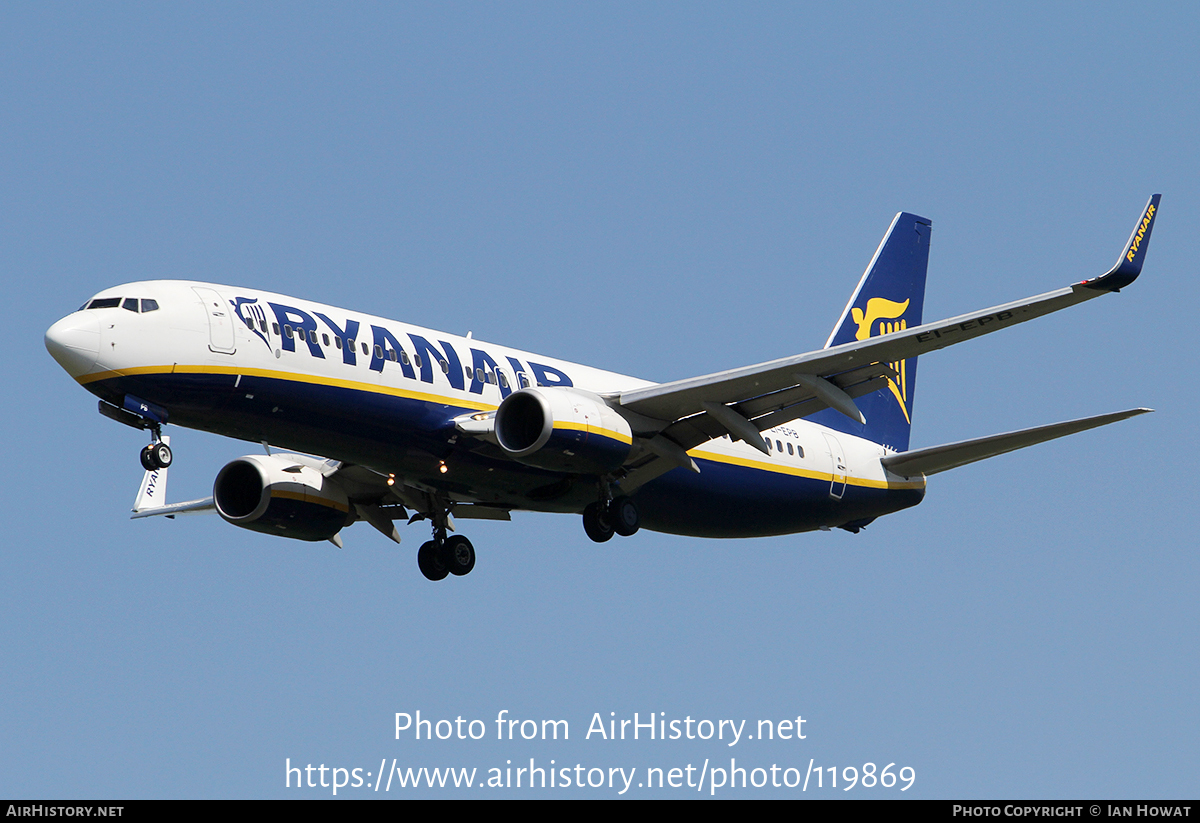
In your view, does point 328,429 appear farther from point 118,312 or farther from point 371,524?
point 371,524

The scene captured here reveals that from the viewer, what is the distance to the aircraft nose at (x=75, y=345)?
25.3 meters

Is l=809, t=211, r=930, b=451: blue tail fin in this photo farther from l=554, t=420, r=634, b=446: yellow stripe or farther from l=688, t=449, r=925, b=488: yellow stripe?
l=554, t=420, r=634, b=446: yellow stripe

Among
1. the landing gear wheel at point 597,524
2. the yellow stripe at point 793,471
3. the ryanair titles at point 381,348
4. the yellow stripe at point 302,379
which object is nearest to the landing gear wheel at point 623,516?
the landing gear wheel at point 597,524

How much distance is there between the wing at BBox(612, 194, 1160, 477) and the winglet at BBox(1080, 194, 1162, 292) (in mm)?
17

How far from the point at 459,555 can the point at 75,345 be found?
11.1m

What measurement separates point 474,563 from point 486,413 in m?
5.52

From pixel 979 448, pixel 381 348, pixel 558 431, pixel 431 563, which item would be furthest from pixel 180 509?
pixel 979 448

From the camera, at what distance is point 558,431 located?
28297 millimetres

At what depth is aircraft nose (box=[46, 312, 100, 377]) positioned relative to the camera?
25.3 meters

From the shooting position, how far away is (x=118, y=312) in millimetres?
25984

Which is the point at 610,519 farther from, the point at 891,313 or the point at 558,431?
the point at 891,313

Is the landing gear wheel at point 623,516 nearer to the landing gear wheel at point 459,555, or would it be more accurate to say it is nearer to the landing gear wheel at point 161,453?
the landing gear wheel at point 459,555
